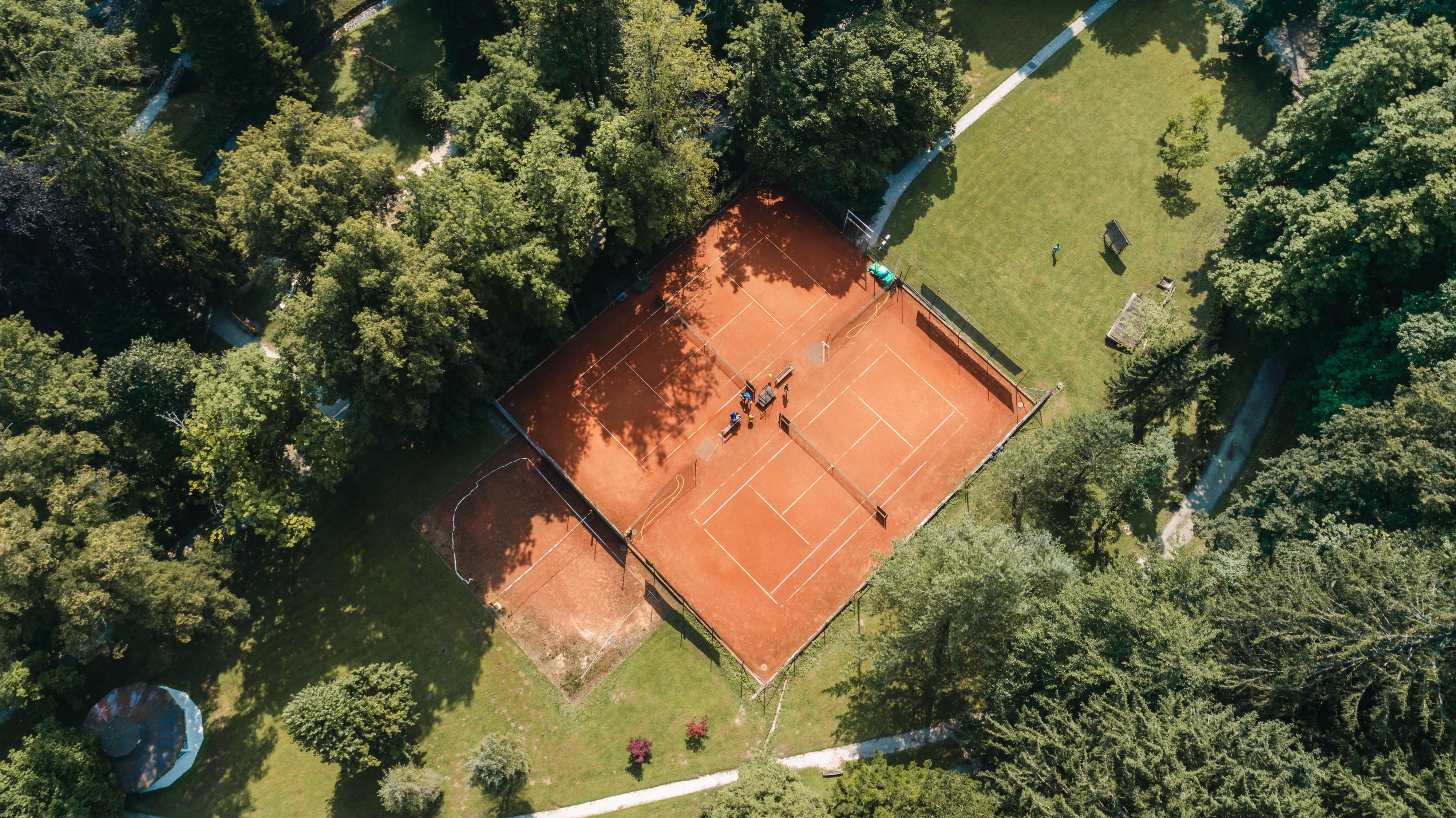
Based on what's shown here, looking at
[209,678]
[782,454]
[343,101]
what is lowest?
[209,678]

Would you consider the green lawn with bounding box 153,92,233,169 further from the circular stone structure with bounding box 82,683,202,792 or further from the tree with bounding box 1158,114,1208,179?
the tree with bounding box 1158,114,1208,179

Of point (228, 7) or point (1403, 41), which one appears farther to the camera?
point (228, 7)

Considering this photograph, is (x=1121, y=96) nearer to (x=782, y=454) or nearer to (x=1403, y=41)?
(x=1403, y=41)

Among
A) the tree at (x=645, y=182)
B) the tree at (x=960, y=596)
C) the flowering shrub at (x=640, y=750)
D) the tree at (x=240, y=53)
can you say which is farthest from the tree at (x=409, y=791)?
the tree at (x=240, y=53)

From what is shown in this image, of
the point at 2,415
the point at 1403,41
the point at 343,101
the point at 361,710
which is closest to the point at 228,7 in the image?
the point at 343,101

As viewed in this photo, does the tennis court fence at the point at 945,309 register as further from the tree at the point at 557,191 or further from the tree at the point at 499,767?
the tree at the point at 499,767

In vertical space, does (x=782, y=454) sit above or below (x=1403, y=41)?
below

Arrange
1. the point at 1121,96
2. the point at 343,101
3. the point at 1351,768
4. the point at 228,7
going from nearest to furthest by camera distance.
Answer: the point at 1351,768, the point at 228,7, the point at 1121,96, the point at 343,101

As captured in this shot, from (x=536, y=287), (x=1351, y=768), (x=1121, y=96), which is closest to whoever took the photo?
(x=1351, y=768)
